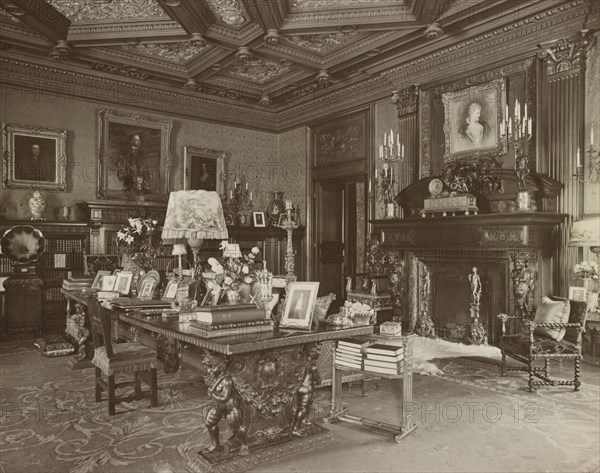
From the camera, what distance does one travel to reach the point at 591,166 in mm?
5645

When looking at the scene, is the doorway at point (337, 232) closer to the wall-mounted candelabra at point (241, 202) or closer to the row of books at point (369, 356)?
the wall-mounted candelabra at point (241, 202)

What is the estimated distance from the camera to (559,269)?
5941 mm

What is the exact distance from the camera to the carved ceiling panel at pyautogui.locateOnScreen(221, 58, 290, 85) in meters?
8.64

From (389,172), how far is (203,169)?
13.1 ft

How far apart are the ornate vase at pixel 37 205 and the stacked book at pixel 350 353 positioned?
20.2 feet

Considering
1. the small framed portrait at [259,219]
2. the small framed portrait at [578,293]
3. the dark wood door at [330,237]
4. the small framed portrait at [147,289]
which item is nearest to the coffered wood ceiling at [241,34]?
the dark wood door at [330,237]

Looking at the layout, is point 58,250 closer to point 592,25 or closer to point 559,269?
point 559,269

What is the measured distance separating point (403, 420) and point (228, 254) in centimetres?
170

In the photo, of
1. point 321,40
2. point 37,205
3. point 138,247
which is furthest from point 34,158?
point 321,40

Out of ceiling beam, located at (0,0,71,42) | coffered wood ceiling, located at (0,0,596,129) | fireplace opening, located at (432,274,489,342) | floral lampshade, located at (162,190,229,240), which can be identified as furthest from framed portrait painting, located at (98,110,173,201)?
floral lampshade, located at (162,190,229,240)

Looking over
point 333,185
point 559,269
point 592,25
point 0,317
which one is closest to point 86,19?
point 0,317

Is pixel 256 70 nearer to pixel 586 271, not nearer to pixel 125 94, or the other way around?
pixel 125 94

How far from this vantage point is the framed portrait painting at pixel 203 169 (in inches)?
386

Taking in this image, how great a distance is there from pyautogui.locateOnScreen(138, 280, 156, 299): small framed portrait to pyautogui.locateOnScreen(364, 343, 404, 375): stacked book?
7.24ft
